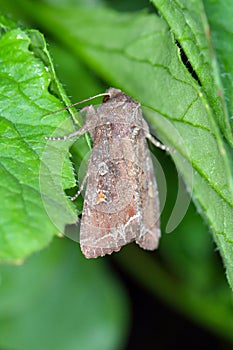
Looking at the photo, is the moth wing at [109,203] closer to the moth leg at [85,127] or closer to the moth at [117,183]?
the moth at [117,183]

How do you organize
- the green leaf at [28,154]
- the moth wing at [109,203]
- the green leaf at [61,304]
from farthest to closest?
the green leaf at [61,304] < the moth wing at [109,203] < the green leaf at [28,154]

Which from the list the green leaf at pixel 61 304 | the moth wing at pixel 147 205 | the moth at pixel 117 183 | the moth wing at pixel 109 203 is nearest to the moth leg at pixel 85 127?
the moth at pixel 117 183

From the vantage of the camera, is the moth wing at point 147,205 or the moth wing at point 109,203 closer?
the moth wing at point 109,203

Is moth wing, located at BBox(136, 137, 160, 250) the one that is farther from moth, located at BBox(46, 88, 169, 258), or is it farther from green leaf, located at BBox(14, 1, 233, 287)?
green leaf, located at BBox(14, 1, 233, 287)

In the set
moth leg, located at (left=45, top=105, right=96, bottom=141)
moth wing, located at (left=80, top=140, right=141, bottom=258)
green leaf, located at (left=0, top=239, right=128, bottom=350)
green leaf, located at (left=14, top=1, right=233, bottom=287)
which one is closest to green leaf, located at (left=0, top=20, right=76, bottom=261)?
moth leg, located at (left=45, top=105, right=96, bottom=141)

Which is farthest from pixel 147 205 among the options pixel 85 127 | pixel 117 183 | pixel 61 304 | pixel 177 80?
pixel 61 304

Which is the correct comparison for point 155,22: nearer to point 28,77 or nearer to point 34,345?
point 28,77

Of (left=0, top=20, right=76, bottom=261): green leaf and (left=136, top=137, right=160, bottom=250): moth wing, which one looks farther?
(left=136, top=137, right=160, bottom=250): moth wing
